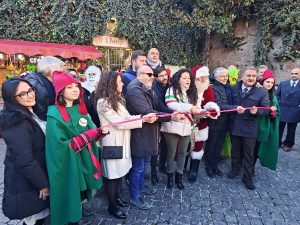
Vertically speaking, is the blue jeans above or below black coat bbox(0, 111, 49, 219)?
below

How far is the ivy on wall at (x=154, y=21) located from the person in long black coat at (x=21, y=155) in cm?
1024

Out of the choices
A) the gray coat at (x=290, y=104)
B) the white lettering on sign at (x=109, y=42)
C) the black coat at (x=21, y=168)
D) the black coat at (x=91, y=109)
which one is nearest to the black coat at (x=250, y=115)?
the black coat at (x=91, y=109)

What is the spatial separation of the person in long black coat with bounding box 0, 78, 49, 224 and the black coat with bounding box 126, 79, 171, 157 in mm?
1279

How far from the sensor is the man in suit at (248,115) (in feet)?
13.8

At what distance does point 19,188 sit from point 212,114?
310 cm

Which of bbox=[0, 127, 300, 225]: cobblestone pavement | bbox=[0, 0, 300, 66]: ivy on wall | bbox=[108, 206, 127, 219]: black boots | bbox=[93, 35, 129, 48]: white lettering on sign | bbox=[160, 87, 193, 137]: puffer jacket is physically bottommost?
bbox=[0, 127, 300, 225]: cobblestone pavement

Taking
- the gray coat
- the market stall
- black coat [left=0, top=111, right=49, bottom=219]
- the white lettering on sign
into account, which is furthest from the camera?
the white lettering on sign

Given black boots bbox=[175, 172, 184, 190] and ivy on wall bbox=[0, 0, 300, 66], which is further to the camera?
ivy on wall bbox=[0, 0, 300, 66]

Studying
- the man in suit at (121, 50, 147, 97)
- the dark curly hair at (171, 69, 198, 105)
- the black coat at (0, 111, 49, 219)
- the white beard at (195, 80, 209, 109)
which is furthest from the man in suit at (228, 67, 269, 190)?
the black coat at (0, 111, 49, 219)

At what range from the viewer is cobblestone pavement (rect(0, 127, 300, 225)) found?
342cm

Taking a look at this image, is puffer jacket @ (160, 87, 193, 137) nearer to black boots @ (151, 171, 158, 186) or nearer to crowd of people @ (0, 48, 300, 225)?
crowd of people @ (0, 48, 300, 225)

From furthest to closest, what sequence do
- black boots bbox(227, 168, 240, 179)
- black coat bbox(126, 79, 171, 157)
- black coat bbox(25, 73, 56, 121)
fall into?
black boots bbox(227, 168, 240, 179)
black coat bbox(126, 79, 171, 157)
black coat bbox(25, 73, 56, 121)

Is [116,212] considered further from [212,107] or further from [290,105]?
[290,105]

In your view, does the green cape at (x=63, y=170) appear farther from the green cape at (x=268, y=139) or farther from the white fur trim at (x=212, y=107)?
the green cape at (x=268, y=139)
